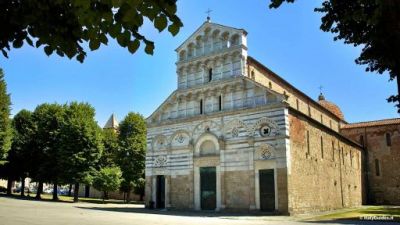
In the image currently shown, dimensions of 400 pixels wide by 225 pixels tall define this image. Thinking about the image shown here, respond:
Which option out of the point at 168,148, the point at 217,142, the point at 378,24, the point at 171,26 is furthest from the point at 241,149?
the point at 171,26

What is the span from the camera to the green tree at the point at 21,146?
47.5 metres

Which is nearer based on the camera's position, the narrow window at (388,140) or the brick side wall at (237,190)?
the brick side wall at (237,190)

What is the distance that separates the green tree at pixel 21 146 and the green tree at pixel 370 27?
154ft

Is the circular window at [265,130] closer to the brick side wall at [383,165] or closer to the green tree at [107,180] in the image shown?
the green tree at [107,180]

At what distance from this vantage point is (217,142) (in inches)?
1272

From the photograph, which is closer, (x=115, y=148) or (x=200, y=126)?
(x=200, y=126)

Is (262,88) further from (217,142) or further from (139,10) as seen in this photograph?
(139,10)

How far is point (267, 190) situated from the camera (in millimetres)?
28984

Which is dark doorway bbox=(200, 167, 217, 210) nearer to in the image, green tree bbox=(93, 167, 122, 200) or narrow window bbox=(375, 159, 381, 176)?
green tree bbox=(93, 167, 122, 200)

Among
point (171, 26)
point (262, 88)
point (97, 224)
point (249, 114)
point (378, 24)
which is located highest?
point (262, 88)

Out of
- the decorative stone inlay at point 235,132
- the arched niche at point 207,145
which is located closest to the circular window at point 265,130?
the decorative stone inlay at point 235,132

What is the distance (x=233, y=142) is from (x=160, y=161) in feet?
27.0

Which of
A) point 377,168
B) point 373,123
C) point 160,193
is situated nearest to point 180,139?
point 160,193

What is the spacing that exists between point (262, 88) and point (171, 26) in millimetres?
27289
